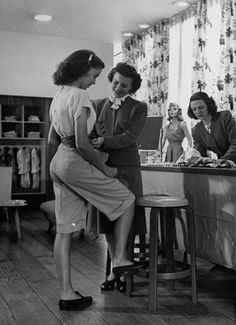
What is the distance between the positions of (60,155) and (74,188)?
213 mm

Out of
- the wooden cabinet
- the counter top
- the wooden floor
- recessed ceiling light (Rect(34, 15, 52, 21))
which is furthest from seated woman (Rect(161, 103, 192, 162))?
the counter top

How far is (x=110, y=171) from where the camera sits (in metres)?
2.77

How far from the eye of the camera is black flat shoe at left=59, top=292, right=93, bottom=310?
2.73 m

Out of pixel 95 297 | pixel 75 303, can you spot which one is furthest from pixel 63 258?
pixel 95 297

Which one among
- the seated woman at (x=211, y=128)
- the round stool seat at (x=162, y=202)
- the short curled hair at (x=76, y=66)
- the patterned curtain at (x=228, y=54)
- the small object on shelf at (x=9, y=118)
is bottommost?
the round stool seat at (x=162, y=202)

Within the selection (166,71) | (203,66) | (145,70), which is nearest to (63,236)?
(203,66)

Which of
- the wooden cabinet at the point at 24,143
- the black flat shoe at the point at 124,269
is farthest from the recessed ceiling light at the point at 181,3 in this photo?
the black flat shoe at the point at 124,269

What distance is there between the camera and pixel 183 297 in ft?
9.77

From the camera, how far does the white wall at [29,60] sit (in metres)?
7.97

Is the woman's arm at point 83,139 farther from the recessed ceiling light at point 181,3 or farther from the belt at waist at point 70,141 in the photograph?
the recessed ceiling light at point 181,3

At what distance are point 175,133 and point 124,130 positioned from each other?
3706mm

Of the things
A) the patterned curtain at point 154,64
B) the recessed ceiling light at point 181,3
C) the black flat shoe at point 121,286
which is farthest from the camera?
the patterned curtain at point 154,64

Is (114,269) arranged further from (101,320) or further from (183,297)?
(183,297)

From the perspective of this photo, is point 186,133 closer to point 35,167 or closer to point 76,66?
point 35,167
